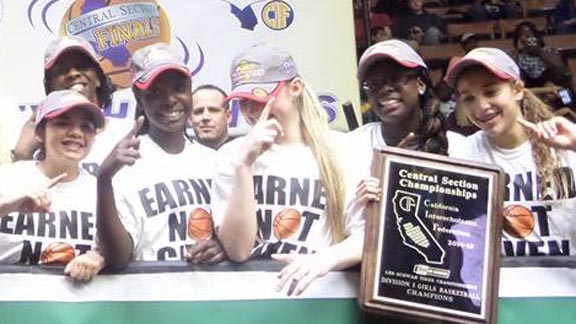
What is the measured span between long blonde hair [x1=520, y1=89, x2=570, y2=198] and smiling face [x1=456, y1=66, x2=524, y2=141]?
0.04 m

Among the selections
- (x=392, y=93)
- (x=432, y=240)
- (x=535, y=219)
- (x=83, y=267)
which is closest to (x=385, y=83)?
(x=392, y=93)

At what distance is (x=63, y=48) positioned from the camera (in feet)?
11.6

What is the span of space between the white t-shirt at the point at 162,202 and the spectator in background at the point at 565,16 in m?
1.48

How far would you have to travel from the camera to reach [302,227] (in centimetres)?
346

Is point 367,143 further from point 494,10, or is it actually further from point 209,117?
point 494,10

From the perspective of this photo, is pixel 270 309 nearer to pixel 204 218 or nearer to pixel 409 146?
pixel 204 218

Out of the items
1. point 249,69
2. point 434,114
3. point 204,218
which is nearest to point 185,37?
point 249,69

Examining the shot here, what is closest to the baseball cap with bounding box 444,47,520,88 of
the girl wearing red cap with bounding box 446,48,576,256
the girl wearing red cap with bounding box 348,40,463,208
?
the girl wearing red cap with bounding box 446,48,576,256

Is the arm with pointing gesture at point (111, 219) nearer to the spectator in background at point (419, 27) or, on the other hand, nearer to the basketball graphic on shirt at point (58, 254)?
the basketball graphic on shirt at point (58, 254)

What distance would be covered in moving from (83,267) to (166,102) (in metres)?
0.57

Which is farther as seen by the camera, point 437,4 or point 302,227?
point 437,4

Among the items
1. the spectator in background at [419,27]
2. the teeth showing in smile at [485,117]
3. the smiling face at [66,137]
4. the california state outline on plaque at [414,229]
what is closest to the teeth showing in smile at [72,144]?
the smiling face at [66,137]

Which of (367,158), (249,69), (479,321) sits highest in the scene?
(249,69)

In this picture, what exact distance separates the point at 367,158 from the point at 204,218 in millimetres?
541
